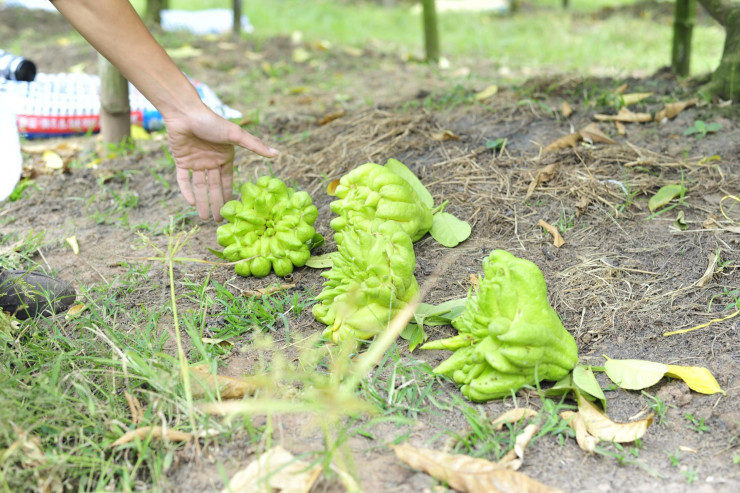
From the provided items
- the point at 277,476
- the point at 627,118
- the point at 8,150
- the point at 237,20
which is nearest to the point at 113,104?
the point at 8,150

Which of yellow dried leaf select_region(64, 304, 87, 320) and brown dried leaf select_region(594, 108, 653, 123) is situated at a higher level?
brown dried leaf select_region(594, 108, 653, 123)

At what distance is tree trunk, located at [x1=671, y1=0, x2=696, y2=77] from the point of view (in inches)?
165

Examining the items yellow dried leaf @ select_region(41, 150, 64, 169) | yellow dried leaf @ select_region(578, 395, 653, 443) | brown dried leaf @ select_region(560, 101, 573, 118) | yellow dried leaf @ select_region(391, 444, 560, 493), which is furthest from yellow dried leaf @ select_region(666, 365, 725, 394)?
yellow dried leaf @ select_region(41, 150, 64, 169)

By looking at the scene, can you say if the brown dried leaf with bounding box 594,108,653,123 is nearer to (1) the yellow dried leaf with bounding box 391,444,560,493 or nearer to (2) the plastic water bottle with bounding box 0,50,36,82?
(1) the yellow dried leaf with bounding box 391,444,560,493

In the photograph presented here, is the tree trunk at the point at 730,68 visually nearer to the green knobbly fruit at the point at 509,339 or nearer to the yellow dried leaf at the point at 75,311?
the green knobbly fruit at the point at 509,339

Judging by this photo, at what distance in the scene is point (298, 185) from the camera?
3045 millimetres

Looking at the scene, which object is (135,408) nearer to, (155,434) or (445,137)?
(155,434)

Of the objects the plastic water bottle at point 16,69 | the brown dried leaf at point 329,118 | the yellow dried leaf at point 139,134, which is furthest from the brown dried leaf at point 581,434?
the yellow dried leaf at point 139,134

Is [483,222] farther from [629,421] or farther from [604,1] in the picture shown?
[604,1]

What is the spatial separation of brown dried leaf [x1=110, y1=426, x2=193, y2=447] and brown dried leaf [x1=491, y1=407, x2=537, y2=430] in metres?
0.74

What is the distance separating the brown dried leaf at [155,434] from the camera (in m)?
1.55

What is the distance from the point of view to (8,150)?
92.0 inches

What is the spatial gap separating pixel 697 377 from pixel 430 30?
14.7 feet

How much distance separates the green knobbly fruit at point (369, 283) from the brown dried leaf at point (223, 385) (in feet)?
1.08
